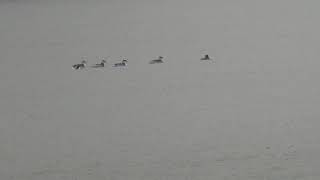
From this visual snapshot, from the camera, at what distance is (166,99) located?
6.13 meters

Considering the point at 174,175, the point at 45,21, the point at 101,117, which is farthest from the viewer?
the point at 45,21

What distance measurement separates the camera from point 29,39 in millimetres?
9703

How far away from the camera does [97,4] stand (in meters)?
13.3

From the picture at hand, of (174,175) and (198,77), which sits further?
(198,77)

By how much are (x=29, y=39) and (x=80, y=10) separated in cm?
295

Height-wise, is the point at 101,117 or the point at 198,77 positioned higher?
the point at 198,77

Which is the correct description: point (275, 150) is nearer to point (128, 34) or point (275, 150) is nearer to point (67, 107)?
point (67, 107)

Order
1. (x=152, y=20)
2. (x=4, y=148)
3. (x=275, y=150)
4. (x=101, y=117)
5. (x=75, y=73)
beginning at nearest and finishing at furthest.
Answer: (x=275, y=150) < (x=4, y=148) < (x=101, y=117) < (x=75, y=73) < (x=152, y=20)

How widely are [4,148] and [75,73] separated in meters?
2.53

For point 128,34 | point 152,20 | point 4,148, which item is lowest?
point 4,148

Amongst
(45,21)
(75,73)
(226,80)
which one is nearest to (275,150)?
(226,80)

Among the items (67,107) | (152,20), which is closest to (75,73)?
(67,107)

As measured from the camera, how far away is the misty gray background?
4434mm

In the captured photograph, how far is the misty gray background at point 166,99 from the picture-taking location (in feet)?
14.5
